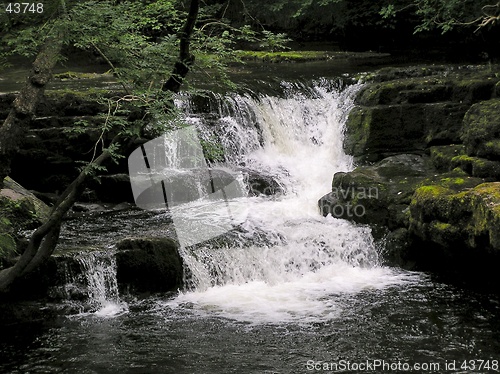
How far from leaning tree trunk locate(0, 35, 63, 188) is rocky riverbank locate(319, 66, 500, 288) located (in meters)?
4.88

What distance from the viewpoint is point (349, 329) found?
259 inches

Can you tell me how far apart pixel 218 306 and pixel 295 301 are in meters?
0.92

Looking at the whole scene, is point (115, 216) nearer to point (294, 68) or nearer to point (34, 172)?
point (34, 172)

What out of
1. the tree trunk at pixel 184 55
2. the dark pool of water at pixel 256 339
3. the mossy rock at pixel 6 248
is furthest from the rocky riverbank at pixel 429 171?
the mossy rock at pixel 6 248

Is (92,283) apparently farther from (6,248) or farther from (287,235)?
(287,235)

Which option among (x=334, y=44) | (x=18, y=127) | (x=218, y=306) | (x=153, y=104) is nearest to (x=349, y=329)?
(x=218, y=306)

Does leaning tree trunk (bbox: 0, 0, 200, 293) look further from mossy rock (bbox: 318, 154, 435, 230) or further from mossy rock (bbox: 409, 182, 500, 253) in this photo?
mossy rock (bbox: 318, 154, 435, 230)

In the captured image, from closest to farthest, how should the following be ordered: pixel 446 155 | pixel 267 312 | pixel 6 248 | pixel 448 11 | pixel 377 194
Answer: pixel 6 248 → pixel 267 312 → pixel 377 194 → pixel 446 155 → pixel 448 11

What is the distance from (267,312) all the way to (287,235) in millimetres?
2163

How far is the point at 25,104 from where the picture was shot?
18.5ft

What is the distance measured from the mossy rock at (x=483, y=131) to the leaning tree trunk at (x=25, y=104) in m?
5.97

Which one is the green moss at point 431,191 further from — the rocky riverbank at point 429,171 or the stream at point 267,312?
the stream at point 267,312

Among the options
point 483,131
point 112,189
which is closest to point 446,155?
point 483,131

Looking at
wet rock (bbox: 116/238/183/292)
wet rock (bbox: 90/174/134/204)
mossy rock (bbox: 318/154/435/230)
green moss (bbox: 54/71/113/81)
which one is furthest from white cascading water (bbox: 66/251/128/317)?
green moss (bbox: 54/71/113/81)
